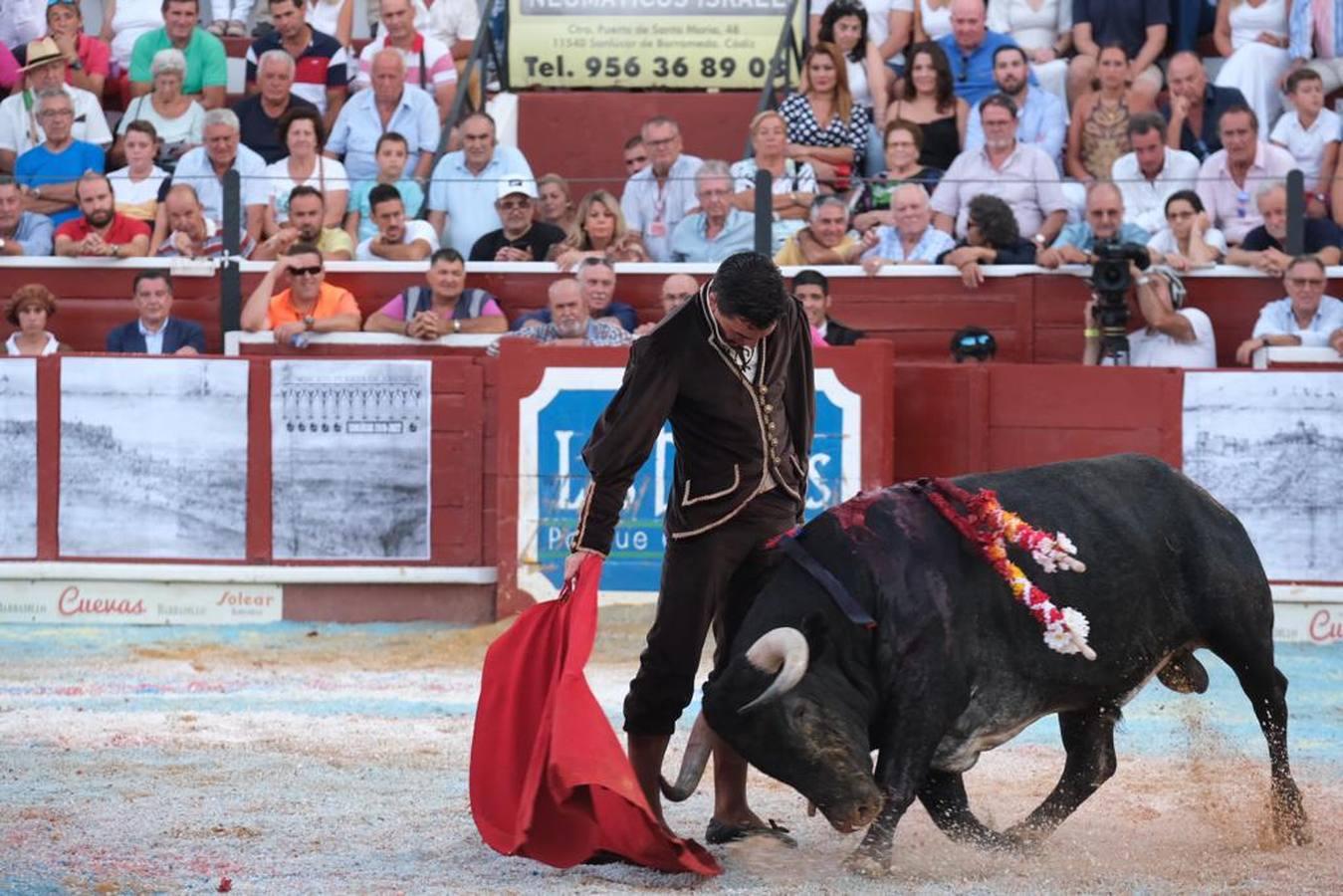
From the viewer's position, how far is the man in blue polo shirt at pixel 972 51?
10.9m

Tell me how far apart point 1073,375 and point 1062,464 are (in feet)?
13.1

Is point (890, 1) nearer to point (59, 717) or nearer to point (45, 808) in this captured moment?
point (59, 717)

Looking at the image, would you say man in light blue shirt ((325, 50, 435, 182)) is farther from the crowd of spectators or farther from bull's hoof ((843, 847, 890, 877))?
bull's hoof ((843, 847, 890, 877))

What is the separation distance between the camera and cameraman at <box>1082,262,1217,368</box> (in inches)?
373

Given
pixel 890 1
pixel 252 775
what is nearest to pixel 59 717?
pixel 252 775

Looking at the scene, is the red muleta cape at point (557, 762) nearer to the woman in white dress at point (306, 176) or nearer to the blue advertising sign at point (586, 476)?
the blue advertising sign at point (586, 476)

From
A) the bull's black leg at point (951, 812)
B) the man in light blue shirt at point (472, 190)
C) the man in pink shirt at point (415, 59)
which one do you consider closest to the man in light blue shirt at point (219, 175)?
the man in light blue shirt at point (472, 190)

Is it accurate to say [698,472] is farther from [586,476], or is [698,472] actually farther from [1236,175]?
[1236,175]

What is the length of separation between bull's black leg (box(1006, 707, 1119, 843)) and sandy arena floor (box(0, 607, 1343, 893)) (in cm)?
8

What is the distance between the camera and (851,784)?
15.5ft

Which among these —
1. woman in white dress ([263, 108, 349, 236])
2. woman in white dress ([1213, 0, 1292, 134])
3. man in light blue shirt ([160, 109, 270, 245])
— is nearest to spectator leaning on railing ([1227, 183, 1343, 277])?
woman in white dress ([1213, 0, 1292, 134])

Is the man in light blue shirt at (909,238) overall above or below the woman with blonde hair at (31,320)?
above

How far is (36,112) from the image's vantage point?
11555 mm

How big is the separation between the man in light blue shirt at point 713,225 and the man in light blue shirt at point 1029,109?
1272mm
